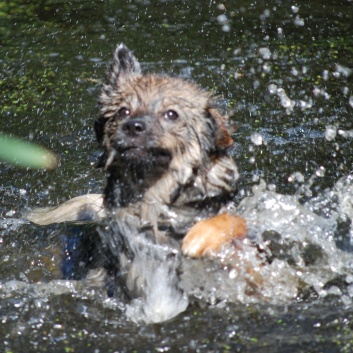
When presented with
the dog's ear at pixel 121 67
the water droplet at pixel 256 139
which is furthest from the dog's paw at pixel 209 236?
the water droplet at pixel 256 139

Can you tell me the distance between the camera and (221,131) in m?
6.36

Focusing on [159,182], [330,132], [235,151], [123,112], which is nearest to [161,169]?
[159,182]

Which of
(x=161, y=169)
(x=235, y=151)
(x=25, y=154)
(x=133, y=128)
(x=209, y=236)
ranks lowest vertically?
(x=25, y=154)

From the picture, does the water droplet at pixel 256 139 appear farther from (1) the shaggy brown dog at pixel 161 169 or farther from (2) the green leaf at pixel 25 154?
(1) the shaggy brown dog at pixel 161 169

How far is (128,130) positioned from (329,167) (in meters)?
2.94

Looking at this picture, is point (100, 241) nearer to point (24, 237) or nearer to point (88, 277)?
point (88, 277)

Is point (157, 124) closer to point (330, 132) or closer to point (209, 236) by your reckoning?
point (209, 236)

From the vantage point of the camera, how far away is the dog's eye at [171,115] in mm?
6250

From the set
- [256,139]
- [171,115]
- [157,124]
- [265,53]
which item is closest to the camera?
[157,124]

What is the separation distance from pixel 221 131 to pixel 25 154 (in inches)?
128

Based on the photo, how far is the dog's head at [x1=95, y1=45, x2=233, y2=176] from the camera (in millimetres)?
6012

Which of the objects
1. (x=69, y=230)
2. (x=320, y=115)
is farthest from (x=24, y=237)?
(x=320, y=115)

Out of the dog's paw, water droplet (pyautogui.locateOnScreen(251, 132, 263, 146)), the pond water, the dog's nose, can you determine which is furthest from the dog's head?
water droplet (pyautogui.locateOnScreen(251, 132, 263, 146))

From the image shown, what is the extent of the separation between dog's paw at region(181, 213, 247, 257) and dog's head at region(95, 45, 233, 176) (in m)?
0.54
